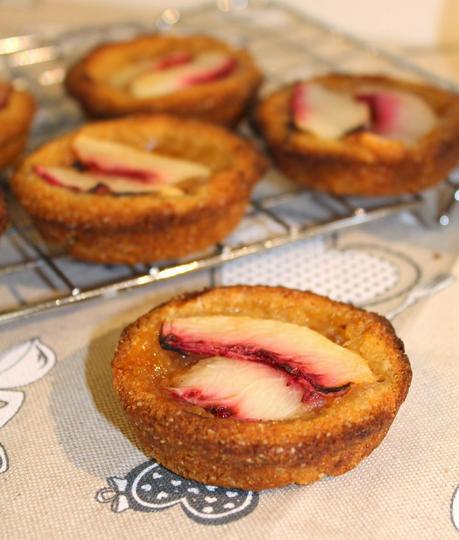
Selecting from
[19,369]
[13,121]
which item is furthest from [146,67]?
[19,369]

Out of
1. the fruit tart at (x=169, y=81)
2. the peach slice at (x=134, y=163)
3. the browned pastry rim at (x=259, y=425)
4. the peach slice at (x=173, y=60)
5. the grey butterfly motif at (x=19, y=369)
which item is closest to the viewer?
the browned pastry rim at (x=259, y=425)

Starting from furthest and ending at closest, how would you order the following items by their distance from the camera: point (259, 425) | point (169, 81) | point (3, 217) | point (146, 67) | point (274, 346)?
point (146, 67)
point (169, 81)
point (3, 217)
point (274, 346)
point (259, 425)

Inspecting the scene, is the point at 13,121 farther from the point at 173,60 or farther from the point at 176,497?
the point at 176,497

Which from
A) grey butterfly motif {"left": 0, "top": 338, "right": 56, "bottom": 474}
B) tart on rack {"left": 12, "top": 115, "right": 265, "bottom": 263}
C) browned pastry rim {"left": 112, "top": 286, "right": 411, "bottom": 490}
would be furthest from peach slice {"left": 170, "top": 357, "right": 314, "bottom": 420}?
tart on rack {"left": 12, "top": 115, "right": 265, "bottom": 263}

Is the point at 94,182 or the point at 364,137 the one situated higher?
the point at 94,182

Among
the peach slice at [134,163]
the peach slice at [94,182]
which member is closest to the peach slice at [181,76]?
the peach slice at [134,163]

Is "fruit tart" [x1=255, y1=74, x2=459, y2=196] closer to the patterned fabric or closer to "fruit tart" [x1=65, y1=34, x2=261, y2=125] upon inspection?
"fruit tart" [x1=65, y1=34, x2=261, y2=125]

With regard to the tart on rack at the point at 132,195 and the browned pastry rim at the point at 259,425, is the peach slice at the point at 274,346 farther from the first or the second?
the tart on rack at the point at 132,195
